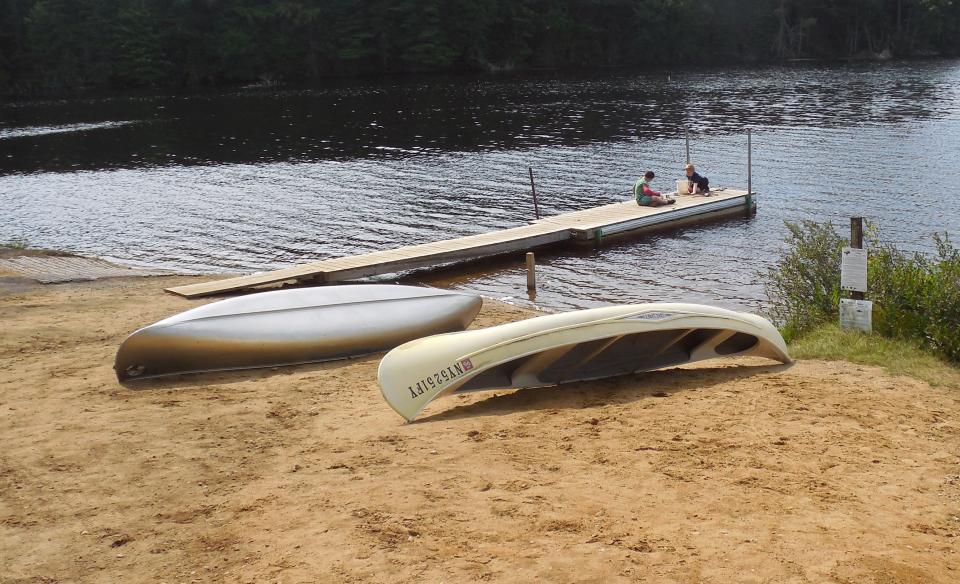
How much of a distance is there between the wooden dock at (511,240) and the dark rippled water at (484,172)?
53cm

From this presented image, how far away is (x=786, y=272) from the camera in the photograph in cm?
1337

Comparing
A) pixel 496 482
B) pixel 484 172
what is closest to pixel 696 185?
pixel 484 172

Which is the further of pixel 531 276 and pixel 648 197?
pixel 648 197

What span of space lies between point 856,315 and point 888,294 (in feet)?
2.56

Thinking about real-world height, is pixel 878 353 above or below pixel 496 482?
below

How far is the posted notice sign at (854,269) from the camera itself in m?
11.0

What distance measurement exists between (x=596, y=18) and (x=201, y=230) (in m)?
74.8

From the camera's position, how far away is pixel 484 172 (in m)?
34.4

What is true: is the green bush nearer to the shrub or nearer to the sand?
the shrub

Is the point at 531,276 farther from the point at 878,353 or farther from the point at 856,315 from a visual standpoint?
the point at 878,353

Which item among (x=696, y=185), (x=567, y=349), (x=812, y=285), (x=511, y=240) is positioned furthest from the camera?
(x=696, y=185)

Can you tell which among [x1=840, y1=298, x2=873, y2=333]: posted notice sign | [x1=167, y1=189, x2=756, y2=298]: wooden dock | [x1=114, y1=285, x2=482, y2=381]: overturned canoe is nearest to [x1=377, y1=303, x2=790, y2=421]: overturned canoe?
[x1=840, y1=298, x2=873, y2=333]: posted notice sign

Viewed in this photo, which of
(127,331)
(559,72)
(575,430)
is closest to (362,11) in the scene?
(559,72)

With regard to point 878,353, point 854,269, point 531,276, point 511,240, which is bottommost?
point 531,276
